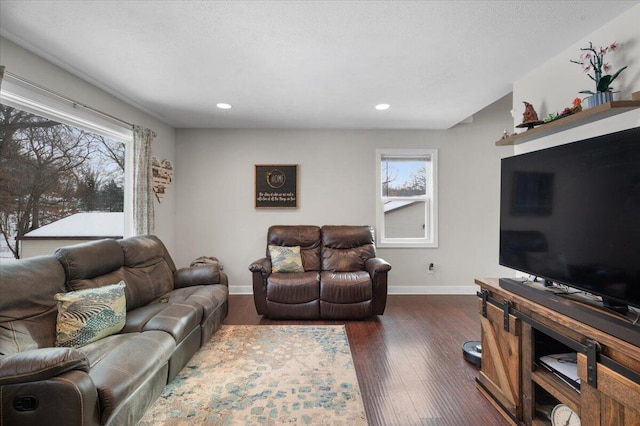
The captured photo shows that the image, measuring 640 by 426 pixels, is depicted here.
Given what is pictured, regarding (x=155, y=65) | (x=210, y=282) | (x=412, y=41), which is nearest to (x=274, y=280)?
(x=210, y=282)

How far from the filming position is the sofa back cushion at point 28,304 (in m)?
1.61

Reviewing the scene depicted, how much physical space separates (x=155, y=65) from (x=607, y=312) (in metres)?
3.36

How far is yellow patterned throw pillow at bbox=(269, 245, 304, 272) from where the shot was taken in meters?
3.73

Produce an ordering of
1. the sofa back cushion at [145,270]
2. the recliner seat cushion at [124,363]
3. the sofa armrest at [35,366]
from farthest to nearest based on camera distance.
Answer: the sofa back cushion at [145,270]
the recliner seat cushion at [124,363]
the sofa armrest at [35,366]

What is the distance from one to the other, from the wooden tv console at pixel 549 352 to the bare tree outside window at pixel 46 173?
356 cm

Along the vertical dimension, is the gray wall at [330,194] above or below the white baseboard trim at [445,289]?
above

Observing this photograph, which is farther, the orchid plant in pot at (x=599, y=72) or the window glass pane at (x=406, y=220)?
the window glass pane at (x=406, y=220)

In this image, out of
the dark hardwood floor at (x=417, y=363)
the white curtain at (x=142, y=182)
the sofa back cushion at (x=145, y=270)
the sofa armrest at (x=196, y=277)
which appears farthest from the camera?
the white curtain at (x=142, y=182)

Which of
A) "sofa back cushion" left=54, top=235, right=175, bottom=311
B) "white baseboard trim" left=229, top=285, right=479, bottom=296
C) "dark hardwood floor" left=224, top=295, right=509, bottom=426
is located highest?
"sofa back cushion" left=54, top=235, right=175, bottom=311

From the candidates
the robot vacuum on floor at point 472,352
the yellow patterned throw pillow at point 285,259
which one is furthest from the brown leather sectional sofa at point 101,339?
the robot vacuum on floor at point 472,352

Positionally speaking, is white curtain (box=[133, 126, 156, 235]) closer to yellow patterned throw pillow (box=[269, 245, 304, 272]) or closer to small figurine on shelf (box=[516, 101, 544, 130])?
yellow patterned throw pillow (box=[269, 245, 304, 272])

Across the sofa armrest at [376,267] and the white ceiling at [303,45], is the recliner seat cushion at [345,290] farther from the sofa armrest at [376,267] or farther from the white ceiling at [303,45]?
the white ceiling at [303,45]

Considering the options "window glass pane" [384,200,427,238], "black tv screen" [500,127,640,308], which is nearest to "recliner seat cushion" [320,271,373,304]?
"window glass pane" [384,200,427,238]

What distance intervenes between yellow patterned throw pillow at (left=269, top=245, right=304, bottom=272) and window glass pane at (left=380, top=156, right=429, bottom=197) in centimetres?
182
